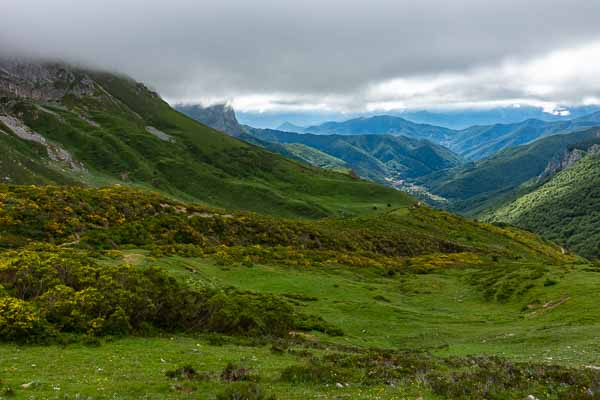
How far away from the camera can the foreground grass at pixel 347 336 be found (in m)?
16.0

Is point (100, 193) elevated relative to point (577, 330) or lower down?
elevated

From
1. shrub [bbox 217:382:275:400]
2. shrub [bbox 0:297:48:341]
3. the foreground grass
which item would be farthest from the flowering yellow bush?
shrub [bbox 217:382:275:400]

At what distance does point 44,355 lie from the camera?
760 inches

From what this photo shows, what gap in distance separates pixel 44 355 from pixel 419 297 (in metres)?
44.0

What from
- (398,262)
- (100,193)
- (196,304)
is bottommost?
(398,262)

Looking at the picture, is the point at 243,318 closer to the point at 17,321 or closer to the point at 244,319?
the point at 244,319

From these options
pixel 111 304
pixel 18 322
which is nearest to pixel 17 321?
pixel 18 322

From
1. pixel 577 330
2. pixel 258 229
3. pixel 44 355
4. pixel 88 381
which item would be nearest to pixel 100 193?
pixel 258 229

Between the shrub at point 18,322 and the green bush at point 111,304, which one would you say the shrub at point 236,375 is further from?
the shrub at point 18,322

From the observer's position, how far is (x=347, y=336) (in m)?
34.2

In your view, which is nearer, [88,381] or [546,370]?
[88,381]

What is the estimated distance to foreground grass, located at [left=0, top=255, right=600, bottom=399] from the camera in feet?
52.6

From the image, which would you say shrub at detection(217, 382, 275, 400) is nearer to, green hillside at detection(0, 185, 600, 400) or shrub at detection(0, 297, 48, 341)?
green hillside at detection(0, 185, 600, 400)

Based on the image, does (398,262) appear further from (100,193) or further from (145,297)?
(145,297)
